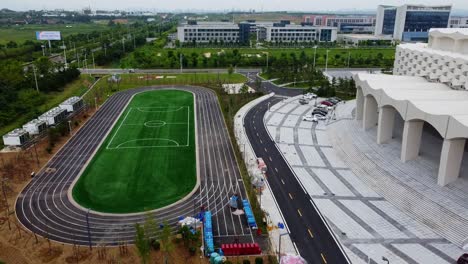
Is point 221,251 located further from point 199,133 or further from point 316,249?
point 199,133

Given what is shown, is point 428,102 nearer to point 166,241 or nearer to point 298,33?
point 166,241

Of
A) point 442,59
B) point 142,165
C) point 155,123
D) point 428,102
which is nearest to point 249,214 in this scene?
point 142,165

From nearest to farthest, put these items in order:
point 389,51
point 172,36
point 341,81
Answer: point 341,81 → point 389,51 → point 172,36

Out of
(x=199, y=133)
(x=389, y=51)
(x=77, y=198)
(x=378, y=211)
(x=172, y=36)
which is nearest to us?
(x=378, y=211)

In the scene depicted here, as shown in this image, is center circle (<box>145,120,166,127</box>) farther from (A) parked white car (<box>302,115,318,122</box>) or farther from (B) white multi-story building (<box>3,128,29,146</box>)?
(A) parked white car (<box>302,115,318,122</box>)

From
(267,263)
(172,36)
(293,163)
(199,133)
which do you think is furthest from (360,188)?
(172,36)

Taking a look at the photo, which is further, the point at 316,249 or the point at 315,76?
the point at 315,76

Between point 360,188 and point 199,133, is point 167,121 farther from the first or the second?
point 360,188
